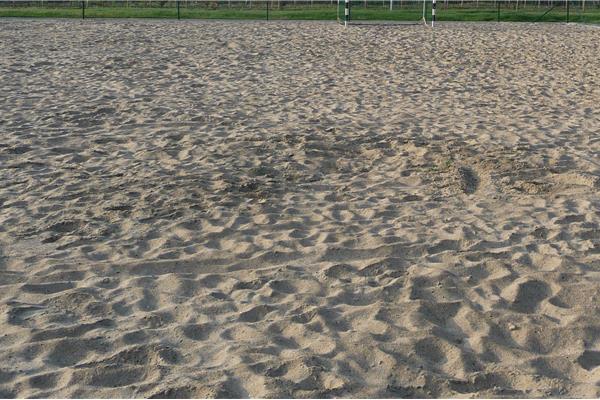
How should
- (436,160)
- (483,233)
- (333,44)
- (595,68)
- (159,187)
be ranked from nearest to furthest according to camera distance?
1. (483,233)
2. (159,187)
3. (436,160)
4. (595,68)
5. (333,44)

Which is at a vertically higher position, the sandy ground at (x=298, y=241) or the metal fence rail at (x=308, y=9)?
the metal fence rail at (x=308, y=9)

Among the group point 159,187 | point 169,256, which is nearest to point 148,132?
point 159,187

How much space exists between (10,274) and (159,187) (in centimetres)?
218

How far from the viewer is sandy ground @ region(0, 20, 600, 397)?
413cm

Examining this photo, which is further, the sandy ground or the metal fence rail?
the metal fence rail

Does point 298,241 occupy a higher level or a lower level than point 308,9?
lower

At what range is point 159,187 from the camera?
7.28 m

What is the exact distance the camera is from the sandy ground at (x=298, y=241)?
13.6 ft

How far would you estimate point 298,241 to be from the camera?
595cm

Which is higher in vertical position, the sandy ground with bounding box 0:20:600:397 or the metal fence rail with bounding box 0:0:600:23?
the metal fence rail with bounding box 0:0:600:23

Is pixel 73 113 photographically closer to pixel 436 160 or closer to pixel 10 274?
pixel 436 160

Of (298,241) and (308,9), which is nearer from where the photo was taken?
(298,241)

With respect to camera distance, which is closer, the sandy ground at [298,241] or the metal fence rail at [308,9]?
the sandy ground at [298,241]

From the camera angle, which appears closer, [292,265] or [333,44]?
[292,265]
